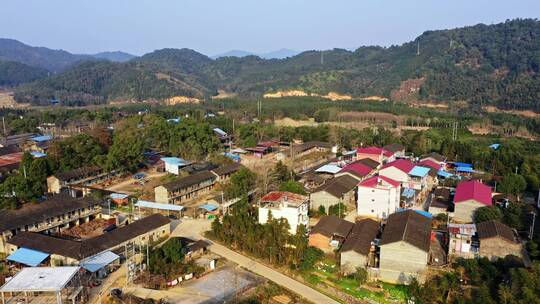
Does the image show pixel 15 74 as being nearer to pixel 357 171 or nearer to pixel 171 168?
pixel 171 168

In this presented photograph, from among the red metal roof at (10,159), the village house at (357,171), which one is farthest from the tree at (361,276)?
the red metal roof at (10,159)

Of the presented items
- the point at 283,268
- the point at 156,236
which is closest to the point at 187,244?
the point at 156,236

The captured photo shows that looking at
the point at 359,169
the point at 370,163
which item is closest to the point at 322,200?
the point at 359,169

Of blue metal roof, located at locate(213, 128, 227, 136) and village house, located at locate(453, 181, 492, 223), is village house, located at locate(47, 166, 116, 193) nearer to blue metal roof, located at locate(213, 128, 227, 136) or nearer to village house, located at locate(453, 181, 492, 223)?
blue metal roof, located at locate(213, 128, 227, 136)

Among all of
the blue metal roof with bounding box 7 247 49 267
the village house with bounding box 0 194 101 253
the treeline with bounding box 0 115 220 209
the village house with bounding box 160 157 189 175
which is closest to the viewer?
the blue metal roof with bounding box 7 247 49 267

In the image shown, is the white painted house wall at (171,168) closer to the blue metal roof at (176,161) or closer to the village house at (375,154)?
the blue metal roof at (176,161)

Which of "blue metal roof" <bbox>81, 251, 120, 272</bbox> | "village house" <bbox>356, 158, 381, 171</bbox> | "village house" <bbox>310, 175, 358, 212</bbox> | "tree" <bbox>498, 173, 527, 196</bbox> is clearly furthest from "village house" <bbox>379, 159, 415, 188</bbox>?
"blue metal roof" <bbox>81, 251, 120, 272</bbox>

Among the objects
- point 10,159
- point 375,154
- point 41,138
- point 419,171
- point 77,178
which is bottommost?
point 77,178

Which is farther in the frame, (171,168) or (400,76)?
(400,76)
